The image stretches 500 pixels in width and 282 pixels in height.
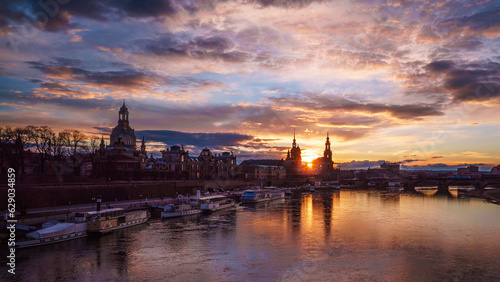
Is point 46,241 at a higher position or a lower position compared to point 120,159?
lower

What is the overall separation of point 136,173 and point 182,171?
2550 cm

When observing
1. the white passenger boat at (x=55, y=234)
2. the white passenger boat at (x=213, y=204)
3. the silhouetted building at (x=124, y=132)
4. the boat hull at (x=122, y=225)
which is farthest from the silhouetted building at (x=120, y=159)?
the white passenger boat at (x=55, y=234)

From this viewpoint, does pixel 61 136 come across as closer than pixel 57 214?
No

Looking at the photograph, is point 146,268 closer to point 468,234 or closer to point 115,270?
point 115,270

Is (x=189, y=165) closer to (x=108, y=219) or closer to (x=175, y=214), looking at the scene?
(x=175, y=214)

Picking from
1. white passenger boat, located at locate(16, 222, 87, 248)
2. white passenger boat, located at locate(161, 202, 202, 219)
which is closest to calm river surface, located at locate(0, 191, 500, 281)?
white passenger boat, located at locate(16, 222, 87, 248)

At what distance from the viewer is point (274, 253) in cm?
3812

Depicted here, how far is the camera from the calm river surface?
1224 inches

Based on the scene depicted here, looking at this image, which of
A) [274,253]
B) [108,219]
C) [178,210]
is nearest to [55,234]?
[108,219]

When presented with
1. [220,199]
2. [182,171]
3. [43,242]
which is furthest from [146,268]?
[182,171]

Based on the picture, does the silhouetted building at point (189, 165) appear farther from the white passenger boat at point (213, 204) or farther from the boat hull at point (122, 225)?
the boat hull at point (122, 225)

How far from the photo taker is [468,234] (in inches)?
1941

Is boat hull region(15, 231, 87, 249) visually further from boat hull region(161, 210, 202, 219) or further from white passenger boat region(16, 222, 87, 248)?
boat hull region(161, 210, 202, 219)

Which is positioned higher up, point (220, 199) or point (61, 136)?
point (61, 136)
